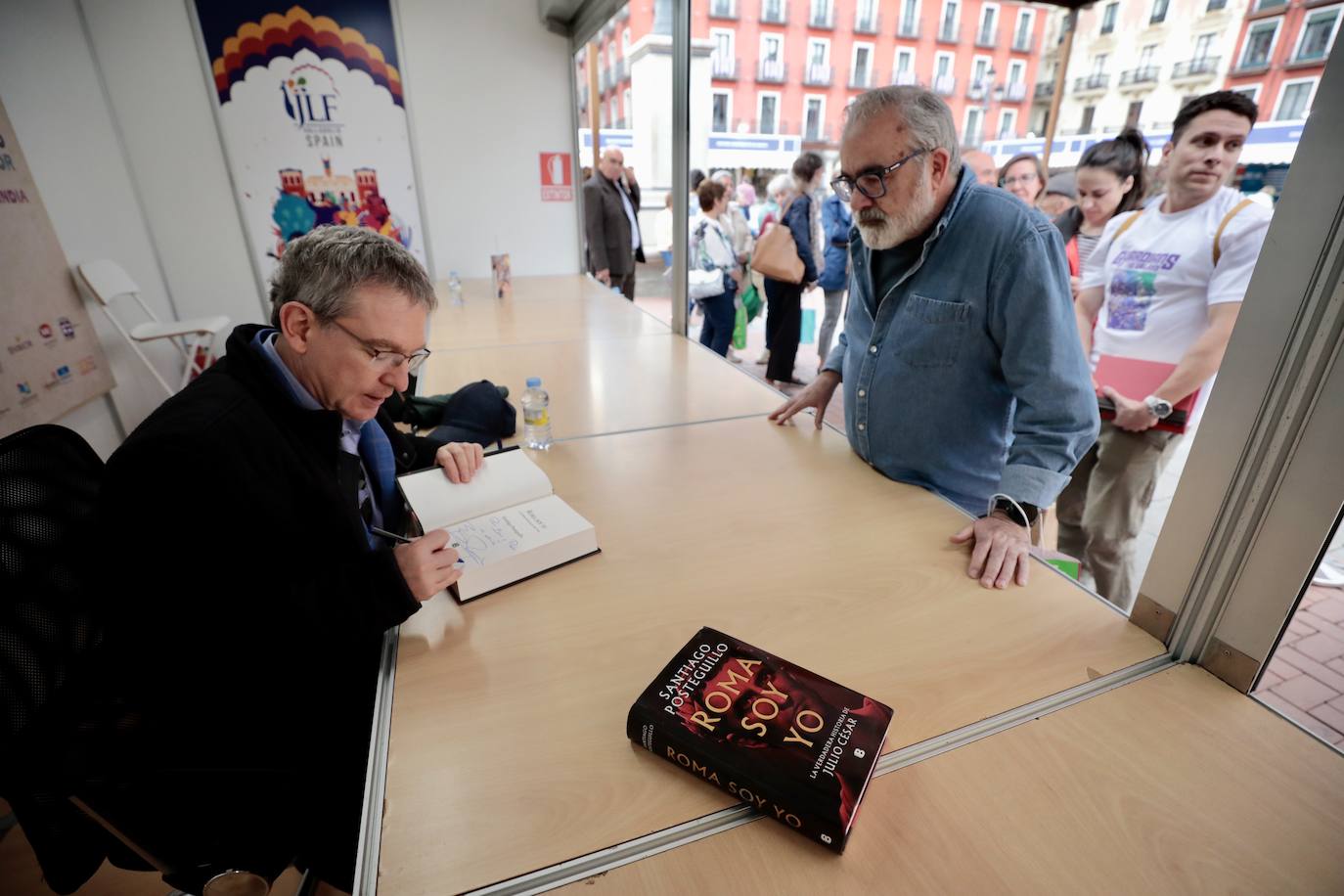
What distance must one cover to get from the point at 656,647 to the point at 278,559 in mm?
561

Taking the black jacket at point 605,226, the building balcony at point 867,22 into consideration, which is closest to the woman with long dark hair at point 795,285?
the black jacket at point 605,226

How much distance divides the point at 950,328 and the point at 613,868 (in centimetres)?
110

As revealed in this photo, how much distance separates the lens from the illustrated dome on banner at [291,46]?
3629 mm

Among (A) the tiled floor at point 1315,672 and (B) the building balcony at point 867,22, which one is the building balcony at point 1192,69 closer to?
(A) the tiled floor at point 1315,672

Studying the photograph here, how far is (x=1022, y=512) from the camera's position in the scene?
1018 millimetres

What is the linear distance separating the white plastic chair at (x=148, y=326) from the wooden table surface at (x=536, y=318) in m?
1.32

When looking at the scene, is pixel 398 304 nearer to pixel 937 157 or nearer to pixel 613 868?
pixel 613 868

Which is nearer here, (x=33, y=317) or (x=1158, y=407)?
(x=1158, y=407)

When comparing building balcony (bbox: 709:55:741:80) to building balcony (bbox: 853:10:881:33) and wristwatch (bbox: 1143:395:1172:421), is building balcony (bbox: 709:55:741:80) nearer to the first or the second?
building balcony (bbox: 853:10:881:33)

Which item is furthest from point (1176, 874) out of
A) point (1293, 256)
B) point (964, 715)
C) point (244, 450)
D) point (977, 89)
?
point (977, 89)

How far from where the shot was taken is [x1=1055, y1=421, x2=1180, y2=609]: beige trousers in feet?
6.08

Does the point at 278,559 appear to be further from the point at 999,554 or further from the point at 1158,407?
the point at 1158,407

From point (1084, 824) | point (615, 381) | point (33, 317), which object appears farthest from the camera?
point (33, 317)

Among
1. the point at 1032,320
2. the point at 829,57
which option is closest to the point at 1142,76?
the point at 1032,320
